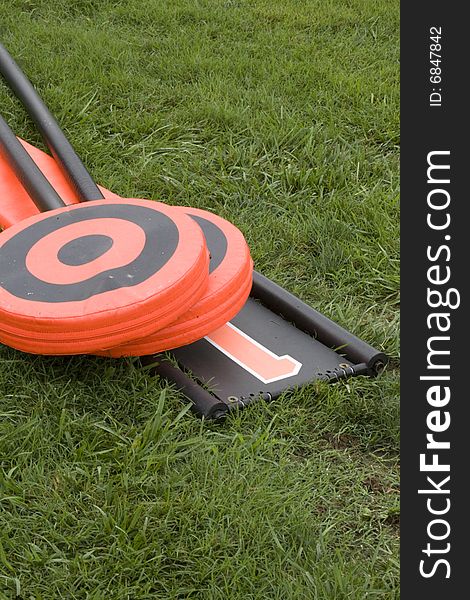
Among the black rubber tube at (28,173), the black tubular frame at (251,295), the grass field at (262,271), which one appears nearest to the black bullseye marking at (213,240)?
the black tubular frame at (251,295)

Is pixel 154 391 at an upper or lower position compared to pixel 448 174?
lower

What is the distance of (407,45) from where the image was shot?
128 inches

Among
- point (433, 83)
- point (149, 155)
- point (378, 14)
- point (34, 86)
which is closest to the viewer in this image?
point (433, 83)

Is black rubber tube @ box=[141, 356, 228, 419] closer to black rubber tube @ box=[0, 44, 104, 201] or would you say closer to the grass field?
the grass field

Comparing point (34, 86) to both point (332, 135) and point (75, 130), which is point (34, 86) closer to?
point (75, 130)

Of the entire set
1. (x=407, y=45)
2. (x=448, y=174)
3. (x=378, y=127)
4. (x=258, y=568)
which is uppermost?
(x=407, y=45)

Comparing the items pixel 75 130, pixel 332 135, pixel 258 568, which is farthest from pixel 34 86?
pixel 258 568

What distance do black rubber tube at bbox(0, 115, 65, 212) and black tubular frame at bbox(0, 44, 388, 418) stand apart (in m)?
0.13

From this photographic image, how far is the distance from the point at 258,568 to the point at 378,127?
98.6 inches

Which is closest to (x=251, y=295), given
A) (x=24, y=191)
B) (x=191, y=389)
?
(x=191, y=389)

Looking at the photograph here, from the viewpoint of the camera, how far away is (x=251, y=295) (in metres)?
3.09

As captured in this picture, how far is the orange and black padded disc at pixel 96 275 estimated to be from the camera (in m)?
2.43

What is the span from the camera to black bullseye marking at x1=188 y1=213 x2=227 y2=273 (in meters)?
2.79

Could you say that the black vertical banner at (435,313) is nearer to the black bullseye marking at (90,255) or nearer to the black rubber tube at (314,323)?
the black rubber tube at (314,323)
